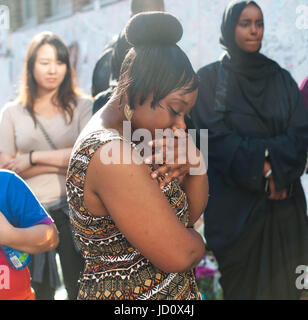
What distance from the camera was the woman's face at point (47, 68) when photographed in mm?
2965

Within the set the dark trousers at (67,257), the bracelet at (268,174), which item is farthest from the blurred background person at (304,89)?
the dark trousers at (67,257)

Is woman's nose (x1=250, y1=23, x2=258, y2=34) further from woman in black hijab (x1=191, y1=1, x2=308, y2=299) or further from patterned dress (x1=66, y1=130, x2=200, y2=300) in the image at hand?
patterned dress (x1=66, y1=130, x2=200, y2=300)

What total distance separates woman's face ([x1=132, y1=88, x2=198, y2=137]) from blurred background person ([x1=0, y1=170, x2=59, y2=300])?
1.89 feet

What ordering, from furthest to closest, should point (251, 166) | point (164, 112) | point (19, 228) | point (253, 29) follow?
point (253, 29), point (251, 166), point (19, 228), point (164, 112)

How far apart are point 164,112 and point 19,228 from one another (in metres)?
0.73

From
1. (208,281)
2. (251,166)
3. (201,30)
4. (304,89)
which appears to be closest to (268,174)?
(251,166)

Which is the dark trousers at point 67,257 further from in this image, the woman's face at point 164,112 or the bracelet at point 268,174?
the woman's face at point 164,112

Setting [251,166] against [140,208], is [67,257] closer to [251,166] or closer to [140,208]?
[251,166]

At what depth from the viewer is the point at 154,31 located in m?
1.51

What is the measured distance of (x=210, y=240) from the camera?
2980 millimetres

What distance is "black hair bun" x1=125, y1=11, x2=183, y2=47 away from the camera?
4.92ft

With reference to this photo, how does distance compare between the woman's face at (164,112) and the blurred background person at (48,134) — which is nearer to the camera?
the woman's face at (164,112)

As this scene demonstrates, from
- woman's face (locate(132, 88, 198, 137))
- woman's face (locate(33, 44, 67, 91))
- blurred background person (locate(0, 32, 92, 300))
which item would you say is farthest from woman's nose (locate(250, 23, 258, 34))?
woman's face (locate(132, 88, 198, 137))

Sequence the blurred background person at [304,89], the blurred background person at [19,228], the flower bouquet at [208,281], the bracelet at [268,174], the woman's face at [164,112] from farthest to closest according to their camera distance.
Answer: the flower bouquet at [208,281]
the blurred background person at [304,89]
the bracelet at [268,174]
the blurred background person at [19,228]
the woman's face at [164,112]
